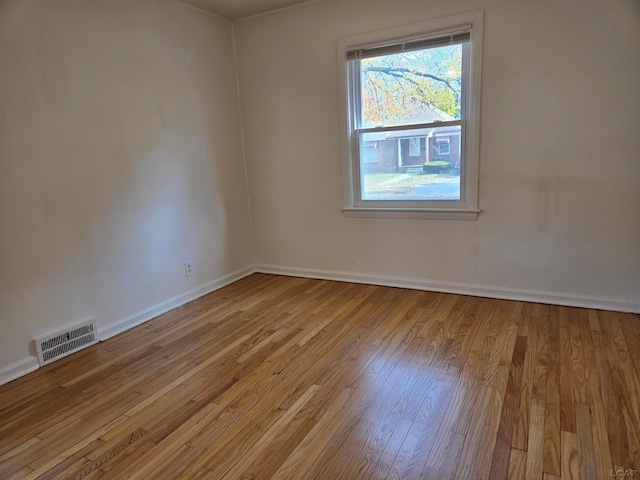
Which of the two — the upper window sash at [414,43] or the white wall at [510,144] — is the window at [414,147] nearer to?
the white wall at [510,144]

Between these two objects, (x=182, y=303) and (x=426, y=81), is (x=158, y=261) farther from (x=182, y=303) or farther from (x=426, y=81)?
(x=426, y=81)

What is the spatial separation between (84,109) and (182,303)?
1677 millimetres

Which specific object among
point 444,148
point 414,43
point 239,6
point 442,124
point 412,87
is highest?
point 239,6

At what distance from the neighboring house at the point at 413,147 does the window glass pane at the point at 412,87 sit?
0.13 ft

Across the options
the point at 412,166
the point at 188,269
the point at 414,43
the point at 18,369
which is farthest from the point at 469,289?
the point at 18,369

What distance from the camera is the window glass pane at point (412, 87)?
10.4 ft

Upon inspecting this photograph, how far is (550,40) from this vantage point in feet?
9.20

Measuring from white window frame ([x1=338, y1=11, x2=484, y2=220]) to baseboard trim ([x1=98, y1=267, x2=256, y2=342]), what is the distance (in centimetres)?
131

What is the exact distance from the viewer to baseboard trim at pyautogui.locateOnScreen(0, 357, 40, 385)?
2.38 meters

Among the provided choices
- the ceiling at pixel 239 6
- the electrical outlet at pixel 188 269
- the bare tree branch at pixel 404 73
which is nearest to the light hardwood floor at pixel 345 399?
the electrical outlet at pixel 188 269

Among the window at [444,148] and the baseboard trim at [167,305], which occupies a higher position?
the window at [444,148]

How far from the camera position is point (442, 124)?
3254mm

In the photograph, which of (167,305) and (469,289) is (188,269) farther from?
(469,289)

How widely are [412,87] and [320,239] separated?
159cm
